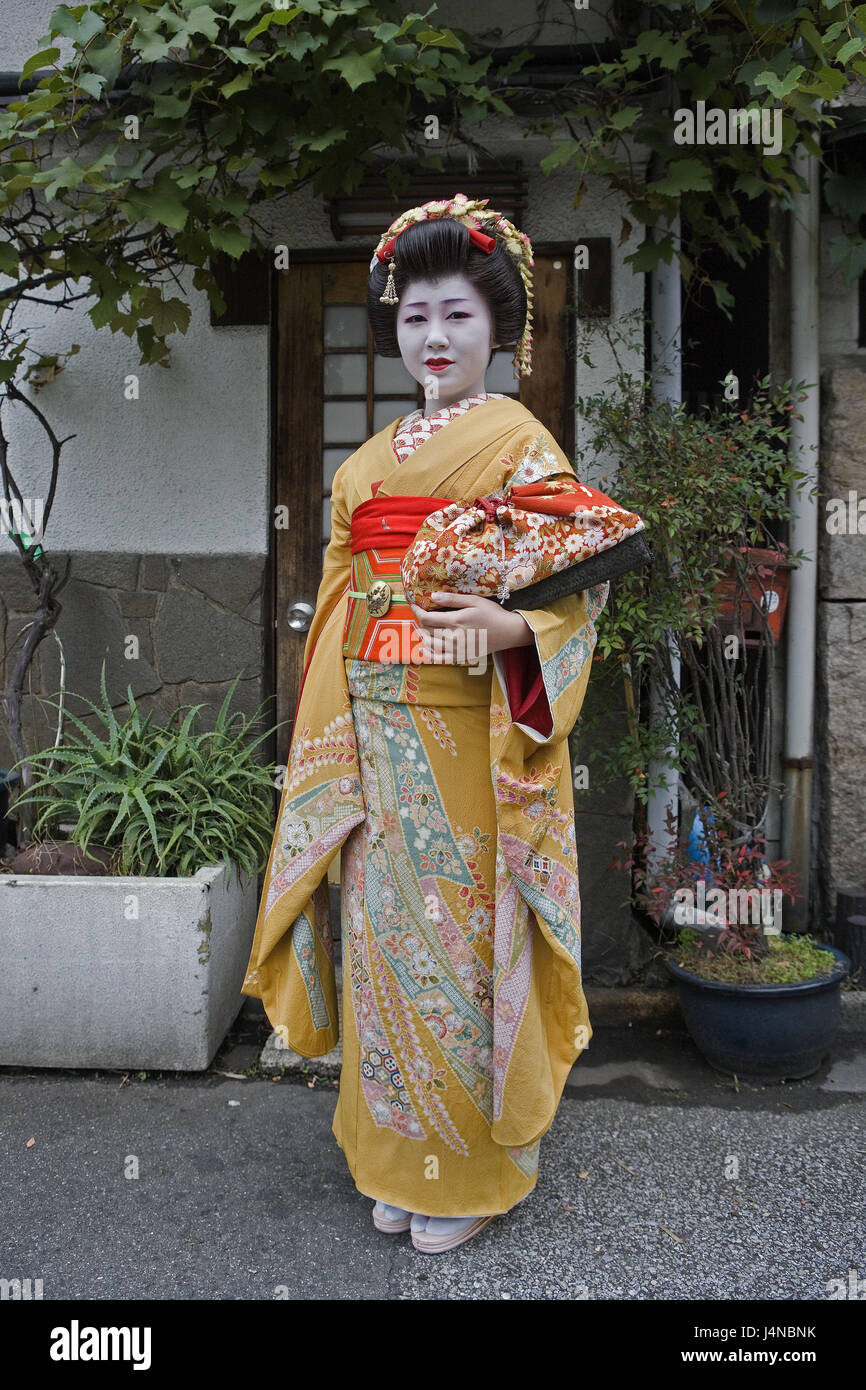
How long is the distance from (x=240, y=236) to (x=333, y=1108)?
8.44ft

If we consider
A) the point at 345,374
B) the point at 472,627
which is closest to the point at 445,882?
the point at 472,627

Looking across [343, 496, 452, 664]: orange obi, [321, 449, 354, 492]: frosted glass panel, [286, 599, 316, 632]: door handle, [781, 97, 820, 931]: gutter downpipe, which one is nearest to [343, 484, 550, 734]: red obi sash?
[343, 496, 452, 664]: orange obi

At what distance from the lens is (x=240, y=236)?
9.16ft

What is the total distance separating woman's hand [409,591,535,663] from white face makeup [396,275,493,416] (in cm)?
52

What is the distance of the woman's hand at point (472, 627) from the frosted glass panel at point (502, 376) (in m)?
1.76

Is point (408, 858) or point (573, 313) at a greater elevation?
point (573, 313)

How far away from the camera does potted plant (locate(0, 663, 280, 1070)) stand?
9.19ft

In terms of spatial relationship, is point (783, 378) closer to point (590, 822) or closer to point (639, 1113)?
point (590, 822)

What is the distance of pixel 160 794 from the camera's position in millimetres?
3098

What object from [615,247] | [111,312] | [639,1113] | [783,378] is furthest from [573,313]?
[639,1113]

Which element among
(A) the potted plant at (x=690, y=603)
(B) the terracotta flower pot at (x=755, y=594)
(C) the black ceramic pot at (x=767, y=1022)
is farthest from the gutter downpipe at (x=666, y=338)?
(C) the black ceramic pot at (x=767, y=1022)

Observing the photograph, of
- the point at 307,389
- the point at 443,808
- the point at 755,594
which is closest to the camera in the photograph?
the point at 443,808

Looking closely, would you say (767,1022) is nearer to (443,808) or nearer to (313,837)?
(443,808)

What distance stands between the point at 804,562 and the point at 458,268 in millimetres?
1971
